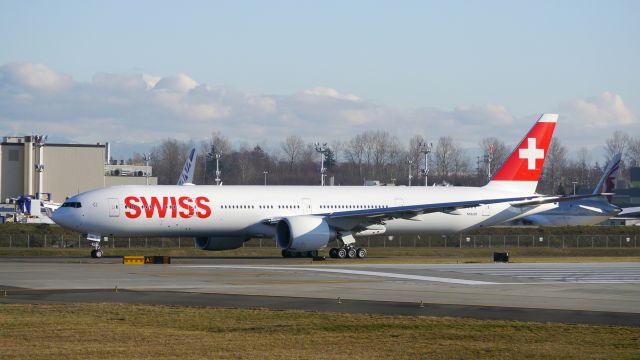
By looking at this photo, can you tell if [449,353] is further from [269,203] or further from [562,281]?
[269,203]

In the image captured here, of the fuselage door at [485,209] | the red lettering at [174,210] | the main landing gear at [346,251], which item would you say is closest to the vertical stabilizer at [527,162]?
the fuselage door at [485,209]

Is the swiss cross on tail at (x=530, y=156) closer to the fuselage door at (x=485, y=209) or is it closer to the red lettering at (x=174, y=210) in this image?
the fuselage door at (x=485, y=209)

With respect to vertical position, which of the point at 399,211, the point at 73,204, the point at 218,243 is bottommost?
the point at 218,243

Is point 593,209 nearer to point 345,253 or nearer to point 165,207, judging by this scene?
point 345,253

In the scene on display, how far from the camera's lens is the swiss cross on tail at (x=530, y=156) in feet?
189

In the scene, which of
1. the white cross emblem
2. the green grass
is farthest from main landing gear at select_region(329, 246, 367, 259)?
the green grass

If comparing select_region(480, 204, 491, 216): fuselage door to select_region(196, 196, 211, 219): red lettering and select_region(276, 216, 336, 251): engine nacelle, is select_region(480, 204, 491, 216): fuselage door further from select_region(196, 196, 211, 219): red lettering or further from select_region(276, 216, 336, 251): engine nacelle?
select_region(196, 196, 211, 219): red lettering

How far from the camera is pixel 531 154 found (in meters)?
57.9

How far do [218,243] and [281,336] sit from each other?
35.5 metres

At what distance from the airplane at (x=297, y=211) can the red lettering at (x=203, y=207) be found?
0.05 m

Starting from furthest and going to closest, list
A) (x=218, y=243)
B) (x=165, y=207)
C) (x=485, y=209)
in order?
(x=485, y=209), (x=218, y=243), (x=165, y=207)

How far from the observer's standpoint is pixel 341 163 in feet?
604

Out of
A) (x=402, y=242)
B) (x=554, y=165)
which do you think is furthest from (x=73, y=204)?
(x=554, y=165)

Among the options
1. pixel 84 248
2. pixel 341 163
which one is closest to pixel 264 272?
pixel 84 248
